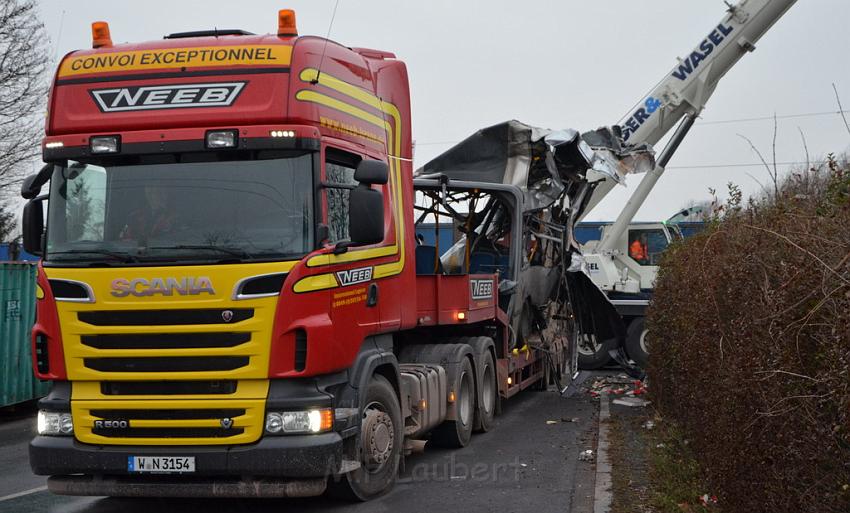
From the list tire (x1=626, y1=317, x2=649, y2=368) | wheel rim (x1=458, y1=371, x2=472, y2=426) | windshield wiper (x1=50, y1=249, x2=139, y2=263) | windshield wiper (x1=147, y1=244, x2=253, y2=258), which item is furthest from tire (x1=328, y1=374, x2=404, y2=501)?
tire (x1=626, y1=317, x2=649, y2=368)

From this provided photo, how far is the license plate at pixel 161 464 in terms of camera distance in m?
6.31

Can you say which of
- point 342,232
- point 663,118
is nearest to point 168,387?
point 342,232

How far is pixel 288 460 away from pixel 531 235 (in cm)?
755

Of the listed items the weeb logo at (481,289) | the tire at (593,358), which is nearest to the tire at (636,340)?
the tire at (593,358)

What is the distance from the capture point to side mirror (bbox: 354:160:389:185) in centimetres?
673

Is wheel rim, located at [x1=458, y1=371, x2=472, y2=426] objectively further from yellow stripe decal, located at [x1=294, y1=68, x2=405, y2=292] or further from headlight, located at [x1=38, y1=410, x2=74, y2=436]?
headlight, located at [x1=38, y1=410, x2=74, y2=436]

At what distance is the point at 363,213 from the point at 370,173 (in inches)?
13.3

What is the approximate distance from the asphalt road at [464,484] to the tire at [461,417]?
117mm

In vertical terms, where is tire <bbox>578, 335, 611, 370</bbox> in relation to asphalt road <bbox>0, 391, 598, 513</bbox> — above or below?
above

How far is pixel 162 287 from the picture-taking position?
6266 millimetres

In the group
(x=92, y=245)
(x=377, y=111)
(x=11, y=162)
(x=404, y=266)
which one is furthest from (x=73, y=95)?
(x=11, y=162)

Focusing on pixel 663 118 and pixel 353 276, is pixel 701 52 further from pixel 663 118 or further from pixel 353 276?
pixel 353 276

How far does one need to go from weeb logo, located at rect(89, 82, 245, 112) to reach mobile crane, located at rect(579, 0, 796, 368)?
35.0 ft

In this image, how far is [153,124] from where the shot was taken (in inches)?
262
